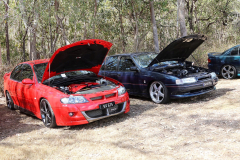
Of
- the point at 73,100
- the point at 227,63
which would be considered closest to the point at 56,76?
the point at 73,100

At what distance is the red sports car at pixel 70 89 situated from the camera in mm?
5340

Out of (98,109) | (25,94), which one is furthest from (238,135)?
(25,94)

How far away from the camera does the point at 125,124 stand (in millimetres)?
5609

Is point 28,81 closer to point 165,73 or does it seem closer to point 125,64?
point 125,64

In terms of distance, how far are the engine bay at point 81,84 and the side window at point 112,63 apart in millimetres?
1718

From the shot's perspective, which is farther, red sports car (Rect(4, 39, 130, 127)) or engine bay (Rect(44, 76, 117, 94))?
engine bay (Rect(44, 76, 117, 94))

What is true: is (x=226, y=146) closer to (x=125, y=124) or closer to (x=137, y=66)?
(x=125, y=124)

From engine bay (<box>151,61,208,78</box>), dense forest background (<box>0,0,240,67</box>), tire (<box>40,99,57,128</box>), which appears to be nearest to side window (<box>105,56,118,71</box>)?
engine bay (<box>151,61,208,78</box>)

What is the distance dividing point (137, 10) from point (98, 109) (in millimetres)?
13343

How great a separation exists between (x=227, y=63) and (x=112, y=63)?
4846 millimetres

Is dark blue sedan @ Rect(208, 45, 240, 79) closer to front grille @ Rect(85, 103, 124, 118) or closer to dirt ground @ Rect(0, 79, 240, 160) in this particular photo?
dirt ground @ Rect(0, 79, 240, 160)

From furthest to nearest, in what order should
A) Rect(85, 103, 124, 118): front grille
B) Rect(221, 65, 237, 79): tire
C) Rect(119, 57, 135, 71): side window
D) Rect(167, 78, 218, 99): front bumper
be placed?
Rect(221, 65, 237, 79): tire
Rect(119, 57, 135, 71): side window
Rect(167, 78, 218, 99): front bumper
Rect(85, 103, 124, 118): front grille

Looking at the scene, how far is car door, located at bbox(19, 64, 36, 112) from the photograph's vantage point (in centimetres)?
614

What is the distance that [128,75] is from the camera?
784 cm
